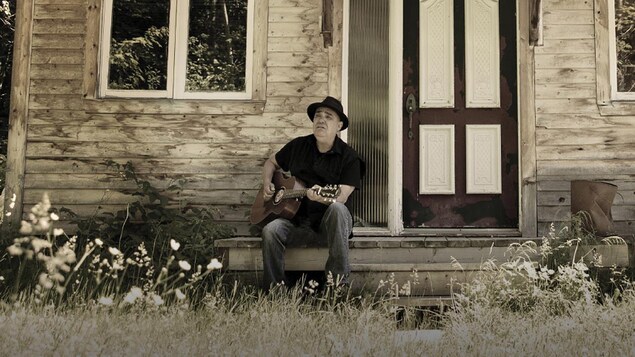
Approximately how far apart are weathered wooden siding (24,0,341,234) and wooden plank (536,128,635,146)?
1853mm

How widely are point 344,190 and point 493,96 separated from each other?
219 centimetres

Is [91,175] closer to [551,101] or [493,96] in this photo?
[493,96]

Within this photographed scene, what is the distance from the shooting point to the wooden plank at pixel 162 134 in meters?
5.54

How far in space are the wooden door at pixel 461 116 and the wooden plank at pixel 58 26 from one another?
296cm

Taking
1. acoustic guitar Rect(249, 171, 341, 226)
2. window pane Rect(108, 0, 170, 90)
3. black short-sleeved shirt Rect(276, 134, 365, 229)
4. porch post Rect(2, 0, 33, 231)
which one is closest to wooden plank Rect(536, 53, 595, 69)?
black short-sleeved shirt Rect(276, 134, 365, 229)

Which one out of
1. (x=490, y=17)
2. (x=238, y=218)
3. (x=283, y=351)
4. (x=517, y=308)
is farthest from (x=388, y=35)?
(x=283, y=351)

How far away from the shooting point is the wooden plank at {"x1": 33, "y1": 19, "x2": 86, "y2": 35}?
18.6 ft

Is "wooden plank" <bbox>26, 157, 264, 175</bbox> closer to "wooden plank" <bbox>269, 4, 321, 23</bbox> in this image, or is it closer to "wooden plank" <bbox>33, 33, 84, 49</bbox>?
"wooden plank" <bbox>33, 33, 84, 49</bbox>

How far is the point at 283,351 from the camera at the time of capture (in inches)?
100

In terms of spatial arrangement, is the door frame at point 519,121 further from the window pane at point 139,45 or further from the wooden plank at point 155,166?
the window pane at point 139,45

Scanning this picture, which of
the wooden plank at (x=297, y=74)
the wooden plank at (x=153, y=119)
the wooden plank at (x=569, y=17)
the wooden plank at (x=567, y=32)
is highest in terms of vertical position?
the wooden plank at (x=569, y=17)

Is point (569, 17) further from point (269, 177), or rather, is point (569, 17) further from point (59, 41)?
point (59, 41)

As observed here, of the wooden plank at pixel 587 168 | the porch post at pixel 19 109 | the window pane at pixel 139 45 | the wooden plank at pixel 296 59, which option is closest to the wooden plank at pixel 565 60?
the wooden plank at pixel 587 168

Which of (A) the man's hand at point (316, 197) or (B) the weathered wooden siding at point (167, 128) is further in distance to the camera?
(B) the weathered wooden siding at point (167, 128)
